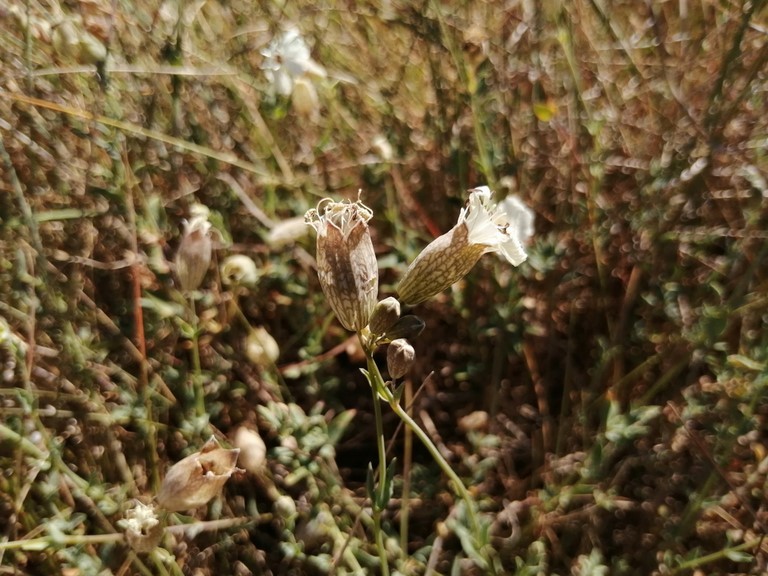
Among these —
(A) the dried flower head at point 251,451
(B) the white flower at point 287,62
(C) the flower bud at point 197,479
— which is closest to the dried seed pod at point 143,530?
(C) the flower bud at point 197,479

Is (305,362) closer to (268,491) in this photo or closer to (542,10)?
(268,491)

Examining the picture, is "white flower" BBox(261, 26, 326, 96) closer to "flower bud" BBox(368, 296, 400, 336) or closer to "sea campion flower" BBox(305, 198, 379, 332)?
"sea campion flower" BBox(305, 198, 379, 332)

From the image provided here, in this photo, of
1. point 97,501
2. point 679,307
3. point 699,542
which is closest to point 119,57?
point 97,501

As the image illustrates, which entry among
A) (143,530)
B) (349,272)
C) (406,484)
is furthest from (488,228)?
(143,530)

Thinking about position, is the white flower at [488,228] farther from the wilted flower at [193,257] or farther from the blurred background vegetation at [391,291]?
the wilted flower at [193,257]

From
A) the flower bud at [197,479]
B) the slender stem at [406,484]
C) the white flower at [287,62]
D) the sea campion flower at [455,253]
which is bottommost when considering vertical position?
the slender stem at [406,484]

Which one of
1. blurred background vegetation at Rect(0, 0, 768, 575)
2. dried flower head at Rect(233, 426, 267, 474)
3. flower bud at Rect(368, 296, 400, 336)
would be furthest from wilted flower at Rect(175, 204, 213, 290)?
flower bud at Rect(368, 296, 400, 336)

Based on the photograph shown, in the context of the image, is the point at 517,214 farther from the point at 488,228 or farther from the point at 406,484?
the point at 406,484
